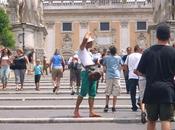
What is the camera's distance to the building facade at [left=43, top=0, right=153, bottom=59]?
274 feet

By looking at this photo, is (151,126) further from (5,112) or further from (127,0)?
(127,0)

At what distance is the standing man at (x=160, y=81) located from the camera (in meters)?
8.10

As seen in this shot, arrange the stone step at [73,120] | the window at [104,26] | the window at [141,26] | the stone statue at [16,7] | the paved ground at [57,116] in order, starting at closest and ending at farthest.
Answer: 1. the paved ground at [57,116]
2. the stone step at [73,120]
3. the stone statue at [16,7]
4. the window at [141,26]
5. the window at [104,26]

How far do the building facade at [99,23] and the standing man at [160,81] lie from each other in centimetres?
7480

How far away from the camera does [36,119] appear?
13.4 metres

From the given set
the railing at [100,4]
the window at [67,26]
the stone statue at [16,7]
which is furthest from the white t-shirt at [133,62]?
the window at [67,26]

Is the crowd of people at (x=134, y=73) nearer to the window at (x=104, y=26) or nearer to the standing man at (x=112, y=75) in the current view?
the standing man at (x=112, y=75)

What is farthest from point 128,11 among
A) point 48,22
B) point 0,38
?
point 0,38

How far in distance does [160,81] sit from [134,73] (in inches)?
74.3

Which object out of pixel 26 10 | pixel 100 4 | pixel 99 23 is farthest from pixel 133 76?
pixel 100 4

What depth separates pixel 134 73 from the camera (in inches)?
397

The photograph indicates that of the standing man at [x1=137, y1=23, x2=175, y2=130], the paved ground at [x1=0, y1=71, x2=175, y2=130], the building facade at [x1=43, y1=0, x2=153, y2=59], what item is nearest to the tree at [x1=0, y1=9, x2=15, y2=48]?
the building facade at [x1=43, y1=0, x2=153, y2=59]

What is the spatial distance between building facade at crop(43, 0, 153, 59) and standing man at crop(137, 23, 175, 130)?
74.8 metres

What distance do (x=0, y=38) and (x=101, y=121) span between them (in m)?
46.3
